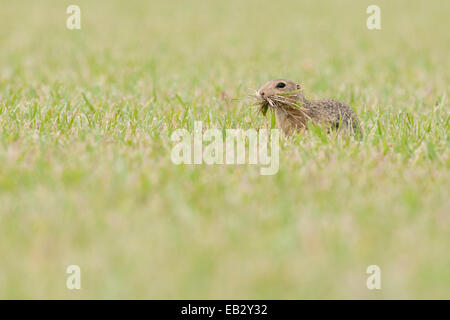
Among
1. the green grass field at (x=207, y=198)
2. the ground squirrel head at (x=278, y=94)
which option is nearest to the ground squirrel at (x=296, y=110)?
the ground squirrel head at (x=278, y=94)

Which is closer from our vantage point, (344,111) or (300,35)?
(344,111)

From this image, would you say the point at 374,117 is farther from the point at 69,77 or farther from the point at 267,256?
the point at 69,77

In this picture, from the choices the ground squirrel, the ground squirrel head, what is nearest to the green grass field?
the ground squirrel

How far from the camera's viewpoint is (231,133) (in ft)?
15.7

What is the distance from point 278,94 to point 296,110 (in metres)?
0.21

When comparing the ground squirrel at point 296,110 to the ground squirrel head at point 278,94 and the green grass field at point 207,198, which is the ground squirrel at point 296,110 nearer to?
the ground squirrel head at point 278,94

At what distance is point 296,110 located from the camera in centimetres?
498

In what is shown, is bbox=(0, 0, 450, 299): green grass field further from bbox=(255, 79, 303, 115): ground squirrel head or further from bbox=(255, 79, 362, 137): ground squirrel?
bbox=(255, 79, 303, 115): ground squirrel head

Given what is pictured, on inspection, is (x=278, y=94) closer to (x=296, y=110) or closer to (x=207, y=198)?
(x=296, y=110)

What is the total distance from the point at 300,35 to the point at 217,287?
11.1m

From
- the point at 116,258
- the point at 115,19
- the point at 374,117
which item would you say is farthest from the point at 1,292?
the point at 115,19

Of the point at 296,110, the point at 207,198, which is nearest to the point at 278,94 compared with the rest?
the point at 296,110

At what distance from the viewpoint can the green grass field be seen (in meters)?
2.62

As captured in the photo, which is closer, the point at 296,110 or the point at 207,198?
the point at 207,198
